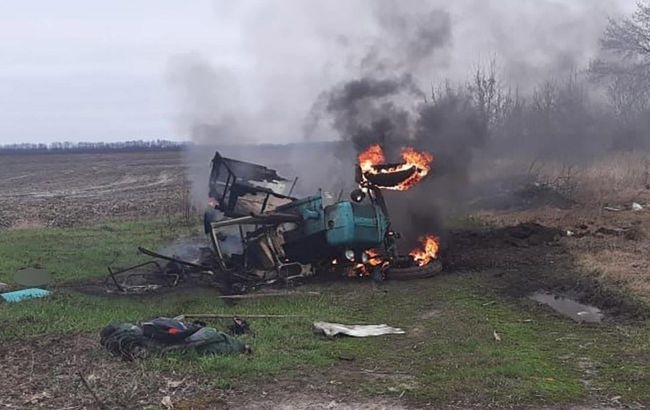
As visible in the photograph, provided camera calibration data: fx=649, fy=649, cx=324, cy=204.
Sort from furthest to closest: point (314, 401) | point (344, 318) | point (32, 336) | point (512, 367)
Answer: point (344, 318) < point (32, 336) < point (512, 367) < point (314, 401)

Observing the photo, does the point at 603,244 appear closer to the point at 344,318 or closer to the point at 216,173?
the point at 344,318

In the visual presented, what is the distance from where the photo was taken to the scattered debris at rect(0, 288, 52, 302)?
11.5 m

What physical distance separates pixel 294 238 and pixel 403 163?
305 centimetres

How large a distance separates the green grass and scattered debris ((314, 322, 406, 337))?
156mm

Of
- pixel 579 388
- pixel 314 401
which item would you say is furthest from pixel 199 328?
pixel 579 388

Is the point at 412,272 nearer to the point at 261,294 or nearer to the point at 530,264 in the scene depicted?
the point at 530,264

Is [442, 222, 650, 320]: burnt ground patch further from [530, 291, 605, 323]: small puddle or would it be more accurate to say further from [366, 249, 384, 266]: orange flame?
[366, 249, 384, 266]: orange flame

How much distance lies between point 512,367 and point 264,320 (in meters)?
3.86

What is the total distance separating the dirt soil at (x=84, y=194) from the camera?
25922 mm

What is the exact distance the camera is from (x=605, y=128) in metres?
20.9

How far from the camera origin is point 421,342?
870 centimetres

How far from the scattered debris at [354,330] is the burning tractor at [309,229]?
335cm

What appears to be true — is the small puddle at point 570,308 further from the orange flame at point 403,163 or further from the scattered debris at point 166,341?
the scattered debris at point 166,341

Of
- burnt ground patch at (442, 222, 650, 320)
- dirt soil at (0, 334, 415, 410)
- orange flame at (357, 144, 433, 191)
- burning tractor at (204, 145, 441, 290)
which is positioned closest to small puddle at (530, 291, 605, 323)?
burnt ground patch at (442, 222, 650, 320)
